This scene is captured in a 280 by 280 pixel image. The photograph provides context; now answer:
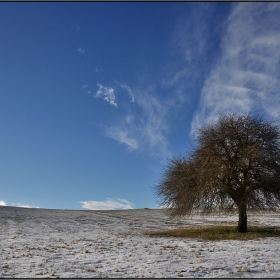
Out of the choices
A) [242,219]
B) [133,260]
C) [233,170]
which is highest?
[233,170]

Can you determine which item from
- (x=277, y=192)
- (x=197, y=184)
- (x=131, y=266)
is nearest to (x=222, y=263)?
(x=131, y=266)

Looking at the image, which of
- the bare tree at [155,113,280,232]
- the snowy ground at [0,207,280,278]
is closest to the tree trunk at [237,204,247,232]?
the bare tree at [155,113,280,232]

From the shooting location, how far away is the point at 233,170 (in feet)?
82.7

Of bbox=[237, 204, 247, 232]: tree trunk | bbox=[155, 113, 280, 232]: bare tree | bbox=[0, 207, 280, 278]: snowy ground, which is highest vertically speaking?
bbox=[155, 113, 280, 232]: bare tree

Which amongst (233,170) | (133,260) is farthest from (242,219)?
(133,260)

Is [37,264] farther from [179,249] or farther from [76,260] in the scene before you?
[179,249]

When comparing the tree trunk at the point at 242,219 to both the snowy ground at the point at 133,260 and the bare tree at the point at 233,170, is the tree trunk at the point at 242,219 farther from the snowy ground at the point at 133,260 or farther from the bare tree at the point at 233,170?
the snowy ground at the point at 133,260

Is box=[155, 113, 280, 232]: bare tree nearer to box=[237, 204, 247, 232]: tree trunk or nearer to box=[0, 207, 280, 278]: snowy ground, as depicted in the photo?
box=[237, 204, 247, 232]: tree trunk

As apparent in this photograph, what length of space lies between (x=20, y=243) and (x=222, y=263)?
1427 cm

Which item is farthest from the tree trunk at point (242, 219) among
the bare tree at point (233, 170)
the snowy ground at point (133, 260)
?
the snowy ground at point (133, 260)

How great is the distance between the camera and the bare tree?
24859mm

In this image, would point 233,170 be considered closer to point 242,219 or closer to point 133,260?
point 242,219

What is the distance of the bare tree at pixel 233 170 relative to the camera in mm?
24859

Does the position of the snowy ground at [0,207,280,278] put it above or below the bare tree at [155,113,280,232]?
below
